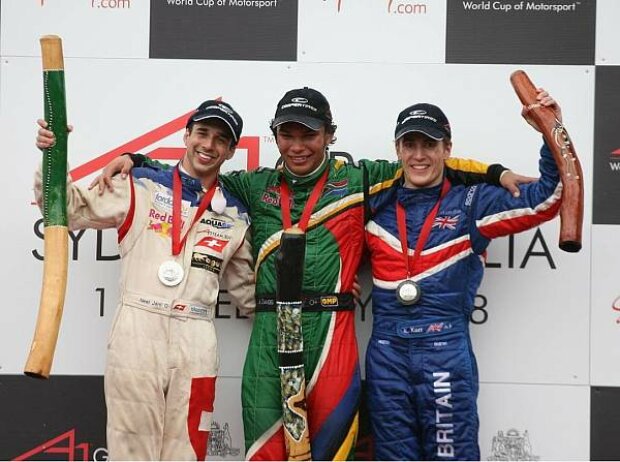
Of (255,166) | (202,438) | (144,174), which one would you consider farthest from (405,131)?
(202,438)

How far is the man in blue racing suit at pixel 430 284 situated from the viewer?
3.22 meters

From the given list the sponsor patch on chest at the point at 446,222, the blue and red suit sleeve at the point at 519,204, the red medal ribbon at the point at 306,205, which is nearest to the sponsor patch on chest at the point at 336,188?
the red medal ribbon at the point at 306,205

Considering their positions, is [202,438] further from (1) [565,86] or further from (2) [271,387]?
(1) [565,86]

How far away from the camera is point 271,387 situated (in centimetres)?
330

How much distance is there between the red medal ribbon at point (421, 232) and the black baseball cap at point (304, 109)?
0.46m

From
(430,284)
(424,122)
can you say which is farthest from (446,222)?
(424,122)

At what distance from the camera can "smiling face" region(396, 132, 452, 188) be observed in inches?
132

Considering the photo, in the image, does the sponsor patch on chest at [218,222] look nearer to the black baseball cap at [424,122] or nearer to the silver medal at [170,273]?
the silver medal at [170,273]

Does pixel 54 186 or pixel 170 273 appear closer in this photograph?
pixel 54 186

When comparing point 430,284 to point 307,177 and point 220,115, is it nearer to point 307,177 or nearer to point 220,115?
point 307,177

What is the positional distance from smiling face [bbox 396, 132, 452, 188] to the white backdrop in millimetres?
283

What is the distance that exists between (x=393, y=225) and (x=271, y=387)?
774 millimetres

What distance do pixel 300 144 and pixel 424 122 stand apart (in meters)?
0.48

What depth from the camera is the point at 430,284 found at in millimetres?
3301
